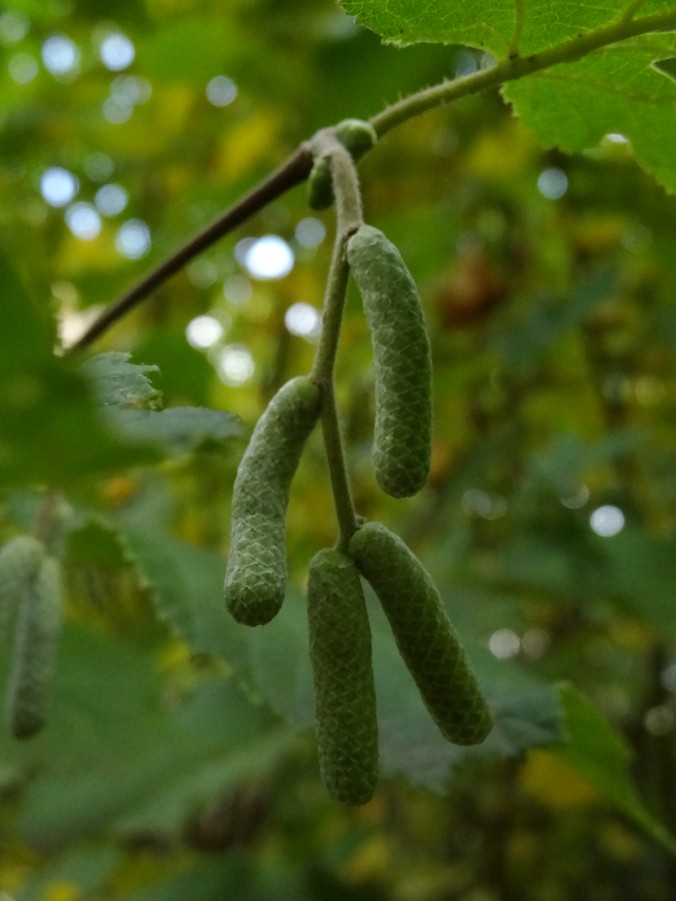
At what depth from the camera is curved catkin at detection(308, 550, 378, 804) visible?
19.7 inches

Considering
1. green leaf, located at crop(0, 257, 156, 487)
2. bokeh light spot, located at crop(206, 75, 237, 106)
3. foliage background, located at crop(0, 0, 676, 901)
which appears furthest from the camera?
bokeh light spot, located at crop(206, 75, 237, 106)

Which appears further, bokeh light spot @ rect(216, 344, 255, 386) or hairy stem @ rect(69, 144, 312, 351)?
bokeh light spot @ rect(216, 344, 255, 386)

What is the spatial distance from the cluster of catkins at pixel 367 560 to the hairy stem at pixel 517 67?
0.59 feet

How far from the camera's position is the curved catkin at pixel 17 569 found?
2.59 feet

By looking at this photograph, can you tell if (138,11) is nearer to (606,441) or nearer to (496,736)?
(606,441)

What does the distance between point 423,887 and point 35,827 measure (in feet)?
2.41

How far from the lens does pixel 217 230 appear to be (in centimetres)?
75

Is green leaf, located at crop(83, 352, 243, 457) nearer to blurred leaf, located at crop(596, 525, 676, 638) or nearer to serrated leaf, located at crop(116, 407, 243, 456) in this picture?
serrated leaf, located at crop(116, 407, 243, 456)

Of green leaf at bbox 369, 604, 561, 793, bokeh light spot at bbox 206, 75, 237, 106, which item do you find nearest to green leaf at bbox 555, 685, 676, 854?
green leaf at bbox 369, 604, 561, 793

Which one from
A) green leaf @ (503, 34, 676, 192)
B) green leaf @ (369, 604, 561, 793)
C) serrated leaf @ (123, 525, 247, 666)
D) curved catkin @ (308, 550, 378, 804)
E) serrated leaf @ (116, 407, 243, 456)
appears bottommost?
green leaf @ (369, 604, 561, 793)

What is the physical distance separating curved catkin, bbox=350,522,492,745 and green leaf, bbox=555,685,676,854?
37 centimetres

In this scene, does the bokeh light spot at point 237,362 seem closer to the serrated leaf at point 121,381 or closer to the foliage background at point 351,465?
the foliage background at point 351,465

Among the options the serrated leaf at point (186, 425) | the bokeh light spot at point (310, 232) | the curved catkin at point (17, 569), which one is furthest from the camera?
the bokeh light spot at point (310, 232)

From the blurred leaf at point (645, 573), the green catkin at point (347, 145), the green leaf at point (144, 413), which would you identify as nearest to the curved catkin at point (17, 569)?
the green leaf at point (144, 413)
